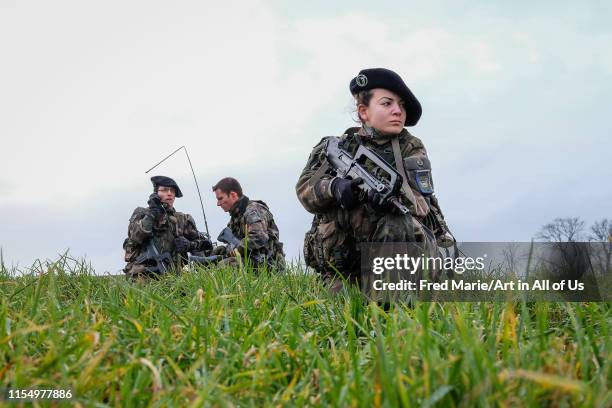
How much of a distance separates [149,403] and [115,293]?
1731 millimetres

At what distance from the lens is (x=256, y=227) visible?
341 inches

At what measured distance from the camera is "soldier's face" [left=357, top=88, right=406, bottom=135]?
4438mm

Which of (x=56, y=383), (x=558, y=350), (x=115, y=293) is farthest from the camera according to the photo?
(x=115, y=293)

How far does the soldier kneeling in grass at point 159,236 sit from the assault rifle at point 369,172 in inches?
209

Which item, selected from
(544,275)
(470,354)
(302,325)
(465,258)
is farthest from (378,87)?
(470,354)

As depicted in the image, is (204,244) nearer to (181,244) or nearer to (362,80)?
(181,244)

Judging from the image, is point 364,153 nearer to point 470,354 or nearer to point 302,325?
point 302,325

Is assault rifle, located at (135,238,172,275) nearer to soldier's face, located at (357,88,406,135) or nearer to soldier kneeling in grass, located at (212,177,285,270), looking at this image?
soldier kneeling in grass, located at (212,177,285,270)

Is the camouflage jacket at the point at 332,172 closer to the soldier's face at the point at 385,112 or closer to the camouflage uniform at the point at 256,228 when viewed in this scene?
the soldier's face at the point at 385,112

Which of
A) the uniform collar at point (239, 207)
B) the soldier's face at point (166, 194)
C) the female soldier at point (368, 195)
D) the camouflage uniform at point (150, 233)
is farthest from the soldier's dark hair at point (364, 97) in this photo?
the soldier's face at point (166, 194)

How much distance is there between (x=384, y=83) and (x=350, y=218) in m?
1.00

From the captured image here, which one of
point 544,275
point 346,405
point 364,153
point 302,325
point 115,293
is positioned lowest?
point 346,405

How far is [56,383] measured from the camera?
5.98 feet

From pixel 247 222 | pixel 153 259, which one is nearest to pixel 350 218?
pixel 247 222
